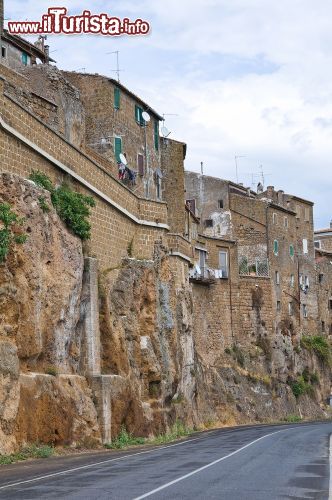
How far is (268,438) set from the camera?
33.4 meters

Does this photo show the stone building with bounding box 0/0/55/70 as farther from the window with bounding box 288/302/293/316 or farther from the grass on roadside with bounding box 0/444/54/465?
the window with bounding box 288/302/293/316

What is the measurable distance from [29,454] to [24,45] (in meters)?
30.5

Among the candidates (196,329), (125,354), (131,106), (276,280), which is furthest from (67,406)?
(276,280)

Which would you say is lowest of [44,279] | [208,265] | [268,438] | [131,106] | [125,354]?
[268,438]

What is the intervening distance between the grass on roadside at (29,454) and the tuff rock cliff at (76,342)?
231mm

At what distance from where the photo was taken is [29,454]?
2339 centimetres

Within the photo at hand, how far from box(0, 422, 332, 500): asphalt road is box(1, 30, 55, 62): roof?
26177 millimetres

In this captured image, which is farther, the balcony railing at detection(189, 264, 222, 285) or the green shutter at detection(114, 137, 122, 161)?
the balcony railing at detection(189, 264, 222, 285)

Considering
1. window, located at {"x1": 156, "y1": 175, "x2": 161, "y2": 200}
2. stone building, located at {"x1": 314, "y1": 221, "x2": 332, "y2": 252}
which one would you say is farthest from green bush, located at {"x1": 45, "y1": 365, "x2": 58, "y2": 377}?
stone building, located at {"x1": 314, "y1": 221, "x2": 332, "y2": 252}

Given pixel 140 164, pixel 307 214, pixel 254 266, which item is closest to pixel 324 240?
pixel 307 214

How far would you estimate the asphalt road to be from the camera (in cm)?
1498

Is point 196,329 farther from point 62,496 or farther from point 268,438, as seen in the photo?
point 62,496

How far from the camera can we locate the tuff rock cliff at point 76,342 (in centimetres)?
2436

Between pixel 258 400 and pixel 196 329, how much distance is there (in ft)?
27.9
